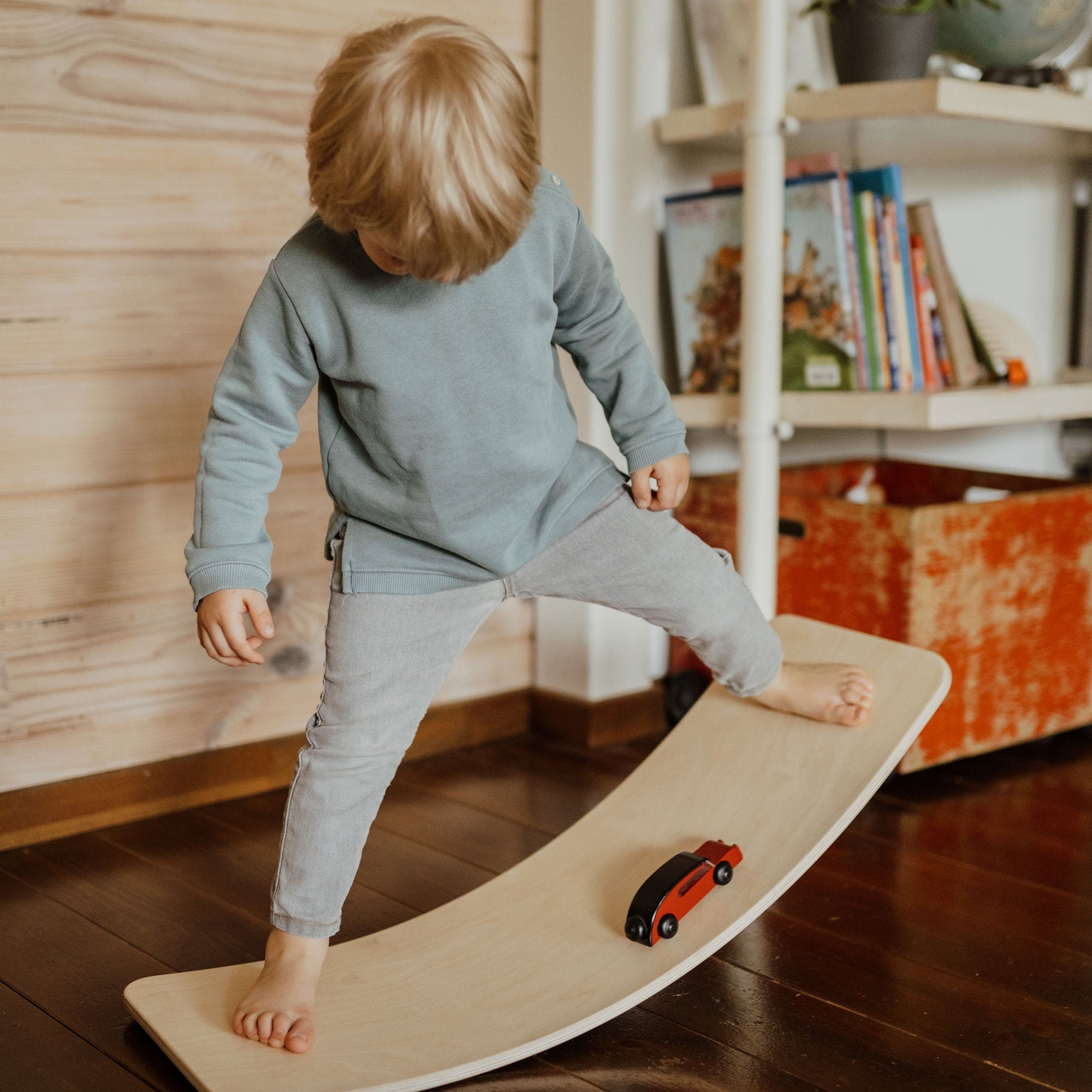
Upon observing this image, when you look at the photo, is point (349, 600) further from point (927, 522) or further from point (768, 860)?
point (927, 522)

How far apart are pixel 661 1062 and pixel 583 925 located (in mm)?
148

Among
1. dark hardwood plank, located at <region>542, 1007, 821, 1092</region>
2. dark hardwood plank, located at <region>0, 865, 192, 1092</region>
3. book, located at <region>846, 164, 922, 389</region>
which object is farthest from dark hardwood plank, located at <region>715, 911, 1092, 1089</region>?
book, located at <region>846, 164, 922, 389</region>

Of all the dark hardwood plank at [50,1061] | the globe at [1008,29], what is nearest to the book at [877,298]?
the globe at [1008,29]

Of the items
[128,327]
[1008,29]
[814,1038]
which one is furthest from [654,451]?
[1008,29]

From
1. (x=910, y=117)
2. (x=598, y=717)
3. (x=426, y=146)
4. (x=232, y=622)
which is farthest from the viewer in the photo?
(x=598, y=717)

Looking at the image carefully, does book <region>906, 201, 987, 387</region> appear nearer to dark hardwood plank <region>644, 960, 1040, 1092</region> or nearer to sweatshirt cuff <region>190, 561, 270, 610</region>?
dark hardwood plank <region>644, 960, 1040, 1092</region>

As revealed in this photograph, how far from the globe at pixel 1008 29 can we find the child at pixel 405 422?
27.6 inches

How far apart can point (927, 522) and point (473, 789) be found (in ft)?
1.93

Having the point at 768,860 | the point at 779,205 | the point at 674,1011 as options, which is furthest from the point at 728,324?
the point at 674,1011

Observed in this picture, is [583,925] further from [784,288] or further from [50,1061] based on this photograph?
[784,288]

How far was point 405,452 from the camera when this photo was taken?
0.93 metres

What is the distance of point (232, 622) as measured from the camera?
87cm

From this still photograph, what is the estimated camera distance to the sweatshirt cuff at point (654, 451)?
1.05m

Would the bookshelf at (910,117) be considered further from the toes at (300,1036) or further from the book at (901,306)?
the toes at (300,1036)
